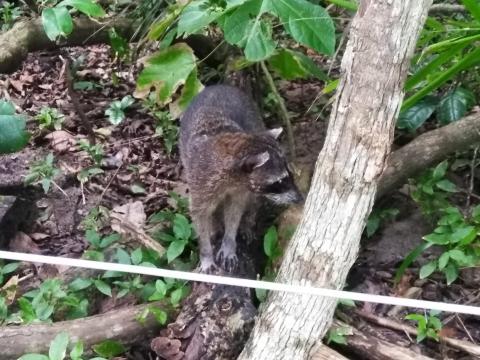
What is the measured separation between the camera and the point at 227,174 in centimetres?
428

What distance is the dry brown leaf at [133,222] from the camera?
14.2 feet

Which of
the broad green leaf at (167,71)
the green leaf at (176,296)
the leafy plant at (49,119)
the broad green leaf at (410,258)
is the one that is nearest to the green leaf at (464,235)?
the broad green leaf at (410,258)

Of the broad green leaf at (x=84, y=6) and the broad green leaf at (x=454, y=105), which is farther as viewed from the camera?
the broad green leaf at (x=454, y=105)

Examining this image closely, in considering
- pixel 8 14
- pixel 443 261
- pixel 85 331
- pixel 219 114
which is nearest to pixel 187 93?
pixel 219 114

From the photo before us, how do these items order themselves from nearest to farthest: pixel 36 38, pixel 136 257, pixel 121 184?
pixel 136 257 → pixel 121 184 → pixel 36 38

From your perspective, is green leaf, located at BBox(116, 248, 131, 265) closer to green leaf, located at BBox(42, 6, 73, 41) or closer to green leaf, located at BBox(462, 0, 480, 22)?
green leaf, located at BBox(42, 6, 73, 41)

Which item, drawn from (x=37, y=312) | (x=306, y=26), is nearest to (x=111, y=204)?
(x=37, y=312)

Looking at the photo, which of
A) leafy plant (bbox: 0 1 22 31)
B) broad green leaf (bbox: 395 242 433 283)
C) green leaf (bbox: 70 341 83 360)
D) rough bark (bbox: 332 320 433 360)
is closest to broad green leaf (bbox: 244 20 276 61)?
broad green leaf (bbox: 395 242 433 283)

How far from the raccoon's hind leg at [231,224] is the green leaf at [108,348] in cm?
93

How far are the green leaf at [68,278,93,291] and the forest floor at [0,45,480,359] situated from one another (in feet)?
0.53

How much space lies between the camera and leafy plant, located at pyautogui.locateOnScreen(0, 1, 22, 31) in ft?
21.5

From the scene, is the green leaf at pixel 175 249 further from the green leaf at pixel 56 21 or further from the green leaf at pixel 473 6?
the green leaf at pixel 473 6

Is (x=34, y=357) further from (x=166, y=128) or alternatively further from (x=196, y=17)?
(x=166, y=128)

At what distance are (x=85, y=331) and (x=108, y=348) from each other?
0.15 meters
